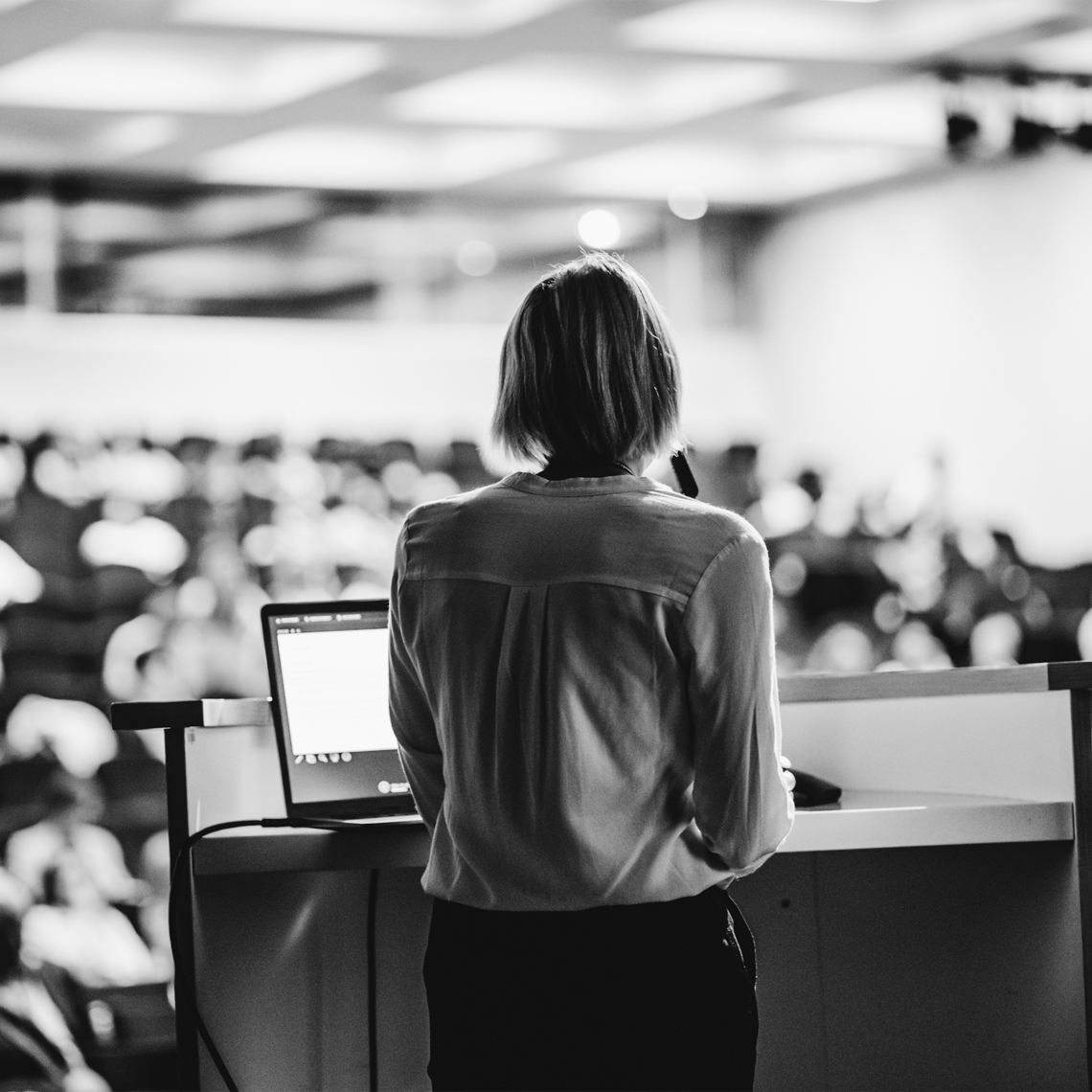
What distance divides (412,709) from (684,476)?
14.4 inches

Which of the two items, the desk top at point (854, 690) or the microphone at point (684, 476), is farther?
the desk top at point (854, 690)

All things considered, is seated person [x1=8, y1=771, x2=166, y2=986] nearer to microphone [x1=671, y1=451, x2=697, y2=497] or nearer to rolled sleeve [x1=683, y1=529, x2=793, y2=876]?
microphone [x1=671, y1=451, x2=697, y2=497]

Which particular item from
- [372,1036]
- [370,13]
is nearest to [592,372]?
[372,1036]

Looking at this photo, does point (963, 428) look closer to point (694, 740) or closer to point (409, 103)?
point (409, 103)

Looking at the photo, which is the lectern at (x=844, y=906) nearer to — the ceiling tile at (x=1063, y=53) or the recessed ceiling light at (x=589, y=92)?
the recessed ceiling light at (x=589, y=92)

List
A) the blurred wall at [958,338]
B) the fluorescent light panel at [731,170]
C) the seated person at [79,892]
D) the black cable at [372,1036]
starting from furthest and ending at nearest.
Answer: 1. the fluorescent light panel at [731,170]
2. the blurred wall at [958,338]
3. the seated person at [79,892]
4. the black cable at [372,1036]

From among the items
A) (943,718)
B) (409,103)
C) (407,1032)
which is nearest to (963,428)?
(409,103)

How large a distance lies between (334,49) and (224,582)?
1.43 m

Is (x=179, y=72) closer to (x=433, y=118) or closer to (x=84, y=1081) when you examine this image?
(x=433, y=118)

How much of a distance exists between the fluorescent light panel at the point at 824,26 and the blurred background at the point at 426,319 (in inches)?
0.5

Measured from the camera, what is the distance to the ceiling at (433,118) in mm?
3805

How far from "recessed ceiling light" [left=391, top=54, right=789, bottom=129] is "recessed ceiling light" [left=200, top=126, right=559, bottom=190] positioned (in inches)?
6.5

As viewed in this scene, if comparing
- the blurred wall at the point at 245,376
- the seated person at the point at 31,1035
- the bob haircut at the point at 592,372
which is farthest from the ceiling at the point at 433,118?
the bob haircut at the point at 592,372

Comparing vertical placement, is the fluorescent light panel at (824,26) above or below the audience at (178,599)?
above
